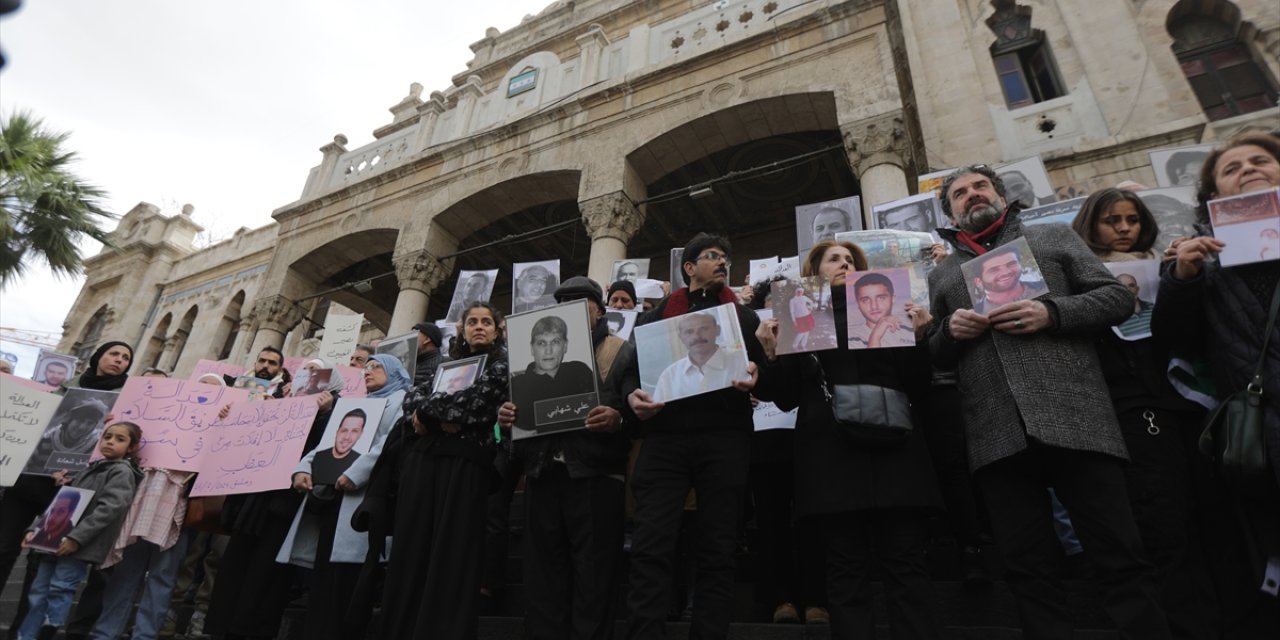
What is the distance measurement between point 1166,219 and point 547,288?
6364mm

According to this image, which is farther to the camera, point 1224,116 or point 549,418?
point 1224,116

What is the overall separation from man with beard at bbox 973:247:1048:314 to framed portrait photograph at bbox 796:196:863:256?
13.7ft

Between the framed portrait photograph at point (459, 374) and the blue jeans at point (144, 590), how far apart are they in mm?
2573

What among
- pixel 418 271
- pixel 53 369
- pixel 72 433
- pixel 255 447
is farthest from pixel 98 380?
pixel 418 271

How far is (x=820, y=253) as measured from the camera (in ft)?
9.99

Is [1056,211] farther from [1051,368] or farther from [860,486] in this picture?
[860,486]

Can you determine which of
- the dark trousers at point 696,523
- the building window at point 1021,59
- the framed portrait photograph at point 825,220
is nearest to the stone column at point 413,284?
the framed portrait photograph at point 825,220

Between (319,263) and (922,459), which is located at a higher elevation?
(319,263)

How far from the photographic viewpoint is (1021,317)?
2.23 m

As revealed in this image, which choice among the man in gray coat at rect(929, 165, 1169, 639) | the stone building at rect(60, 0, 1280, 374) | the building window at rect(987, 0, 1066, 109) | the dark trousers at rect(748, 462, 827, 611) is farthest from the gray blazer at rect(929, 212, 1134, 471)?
the building window at rect(987, 0, 1066, 109)

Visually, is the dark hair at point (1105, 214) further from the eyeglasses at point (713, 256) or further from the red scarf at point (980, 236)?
the eyeglasses at point (713, 256)

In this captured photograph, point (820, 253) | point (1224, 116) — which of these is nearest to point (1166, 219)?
point (820, 253)

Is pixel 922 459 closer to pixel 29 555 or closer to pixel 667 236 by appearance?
pixel 29 555

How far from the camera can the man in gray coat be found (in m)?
1.94
